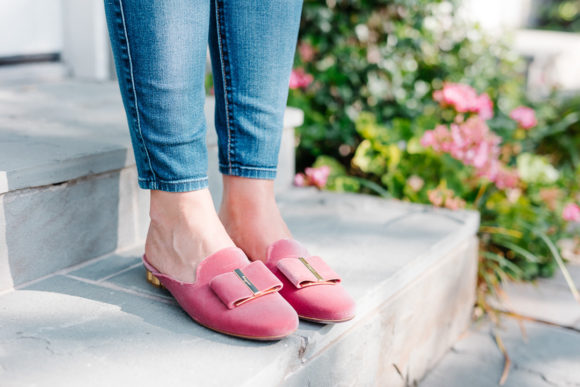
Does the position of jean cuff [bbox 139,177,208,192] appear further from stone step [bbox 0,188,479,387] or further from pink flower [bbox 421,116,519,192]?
pink flower [bbox 421,116,519,192]

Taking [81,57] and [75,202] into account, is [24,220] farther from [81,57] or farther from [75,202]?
[81,57]

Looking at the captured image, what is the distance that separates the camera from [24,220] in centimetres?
96

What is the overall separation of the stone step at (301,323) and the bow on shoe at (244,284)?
6cm

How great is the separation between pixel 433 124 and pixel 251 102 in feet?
4.60

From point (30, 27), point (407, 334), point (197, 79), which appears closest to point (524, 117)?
point (407, 334)

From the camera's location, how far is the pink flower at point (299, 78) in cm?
226

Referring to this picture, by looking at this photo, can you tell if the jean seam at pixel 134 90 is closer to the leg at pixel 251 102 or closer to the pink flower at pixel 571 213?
the leg at pixel 251 102

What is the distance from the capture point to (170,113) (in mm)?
806

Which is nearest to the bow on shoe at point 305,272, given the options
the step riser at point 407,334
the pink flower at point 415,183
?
the step riser at point 407,334

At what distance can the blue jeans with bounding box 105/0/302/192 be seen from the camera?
2.57 ft

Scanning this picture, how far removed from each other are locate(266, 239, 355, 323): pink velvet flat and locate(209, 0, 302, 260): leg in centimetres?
8

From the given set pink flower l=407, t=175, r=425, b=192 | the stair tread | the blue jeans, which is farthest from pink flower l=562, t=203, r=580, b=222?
the blue jeans

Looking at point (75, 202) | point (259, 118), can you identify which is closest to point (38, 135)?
point (75, 202)

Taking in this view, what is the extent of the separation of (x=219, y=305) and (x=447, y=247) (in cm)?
67
